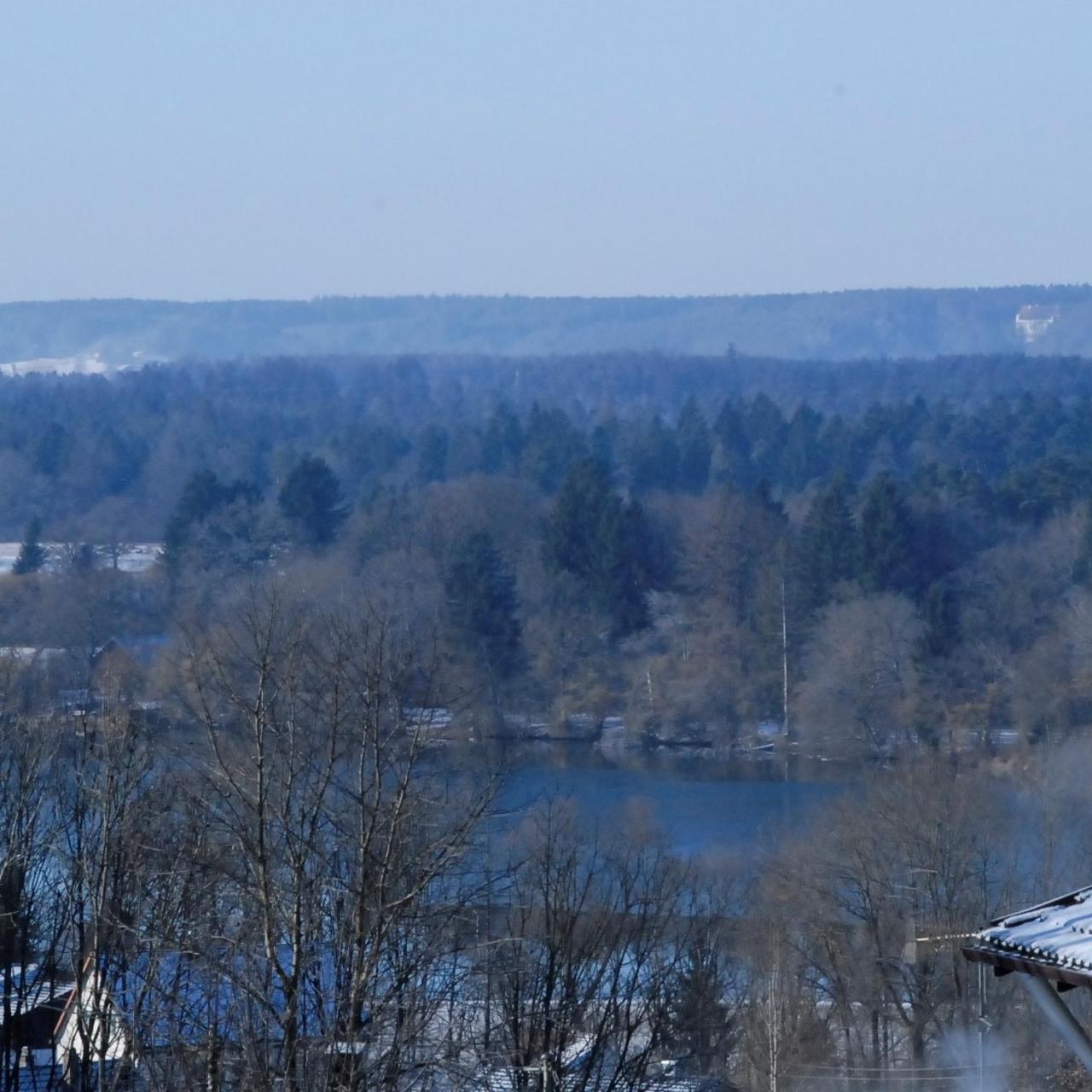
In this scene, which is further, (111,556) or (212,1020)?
(111,556)

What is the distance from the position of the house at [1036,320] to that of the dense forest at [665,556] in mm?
58135

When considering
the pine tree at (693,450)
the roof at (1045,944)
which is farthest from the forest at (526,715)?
the roof at (1045,944)

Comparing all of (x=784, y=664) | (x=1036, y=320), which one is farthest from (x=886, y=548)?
(x=1036, y=320)

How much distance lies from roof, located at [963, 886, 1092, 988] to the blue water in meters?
15.5

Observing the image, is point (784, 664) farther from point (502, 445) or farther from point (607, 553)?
point (502, 445)

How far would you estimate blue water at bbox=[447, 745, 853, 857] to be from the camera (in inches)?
878

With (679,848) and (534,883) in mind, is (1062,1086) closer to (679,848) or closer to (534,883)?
(534,883)

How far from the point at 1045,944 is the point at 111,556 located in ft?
146

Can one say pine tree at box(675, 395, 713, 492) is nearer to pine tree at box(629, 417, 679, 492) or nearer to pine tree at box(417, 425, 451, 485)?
pine tree at box(629, 417, 679, 492)

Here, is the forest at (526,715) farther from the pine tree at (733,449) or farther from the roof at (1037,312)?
the roof at (1037,312)

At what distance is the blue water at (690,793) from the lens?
22297mm

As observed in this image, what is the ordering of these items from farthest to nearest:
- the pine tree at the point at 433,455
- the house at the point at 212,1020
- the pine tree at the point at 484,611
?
the pine tree at the point at 433,455, the pine tree at the point at 484,611, the house at the point at 212,1020

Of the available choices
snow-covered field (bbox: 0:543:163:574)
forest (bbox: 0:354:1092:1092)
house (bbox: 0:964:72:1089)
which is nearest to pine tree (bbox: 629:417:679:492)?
forest (bbox: 0:354:1092:1092)

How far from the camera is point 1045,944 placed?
4027 mm
